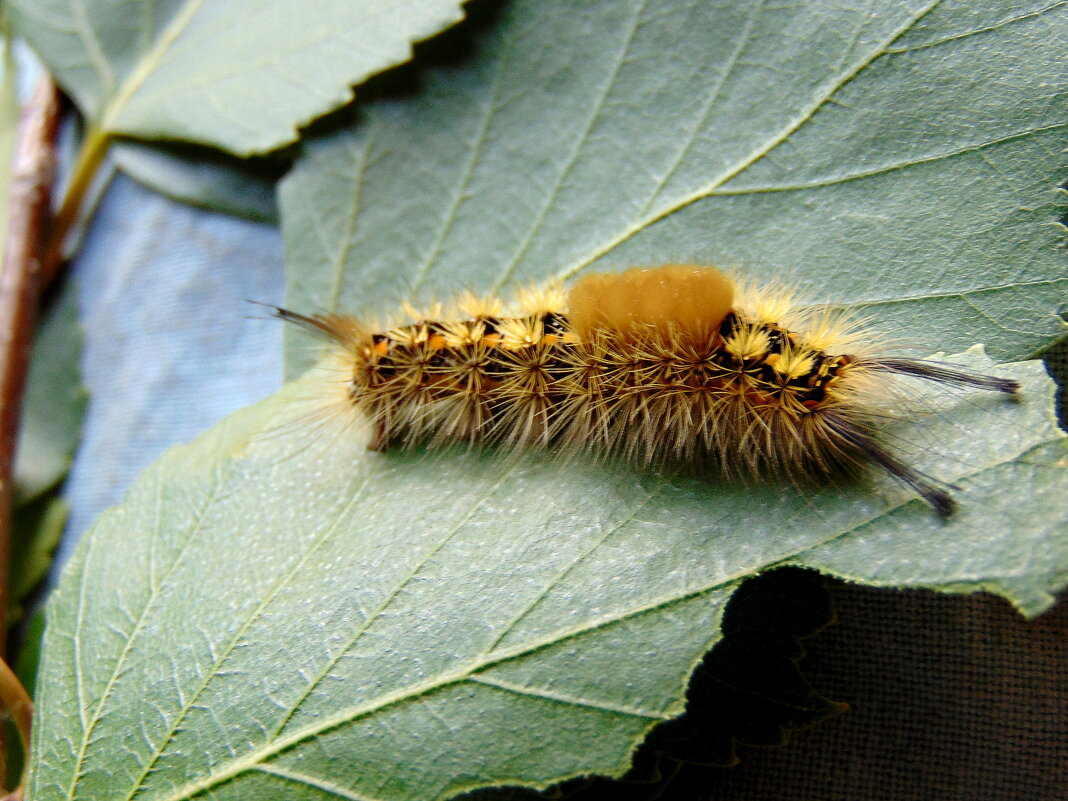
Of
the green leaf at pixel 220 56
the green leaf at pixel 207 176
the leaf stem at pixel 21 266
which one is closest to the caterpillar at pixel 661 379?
the green leaf at pixel 220 56

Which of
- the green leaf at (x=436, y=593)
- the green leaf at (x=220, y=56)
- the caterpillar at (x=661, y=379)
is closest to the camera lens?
the green leaf at (x=436, y=593)

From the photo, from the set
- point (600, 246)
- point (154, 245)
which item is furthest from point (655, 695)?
point (154, 245)

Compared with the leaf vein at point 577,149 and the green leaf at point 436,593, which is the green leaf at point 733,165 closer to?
the leaf vein at point 577,149

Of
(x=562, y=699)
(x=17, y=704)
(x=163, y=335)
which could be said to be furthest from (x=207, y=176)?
(x=562, y=699)

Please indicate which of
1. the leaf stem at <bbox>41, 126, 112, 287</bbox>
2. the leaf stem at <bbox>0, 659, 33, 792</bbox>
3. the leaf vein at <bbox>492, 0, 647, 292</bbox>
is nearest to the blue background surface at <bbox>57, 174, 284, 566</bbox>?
the leaf stem at <bbox>41, 126, 112, 287</bbox>

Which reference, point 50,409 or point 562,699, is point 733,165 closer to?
point 562,699

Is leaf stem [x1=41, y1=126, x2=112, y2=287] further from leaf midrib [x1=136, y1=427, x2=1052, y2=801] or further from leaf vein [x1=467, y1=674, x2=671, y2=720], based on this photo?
leaf vein [x1=467, y1=674, x2=671, y2=720]

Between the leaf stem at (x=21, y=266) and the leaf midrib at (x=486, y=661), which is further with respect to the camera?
the leaf stem at (x=21, y=266)
